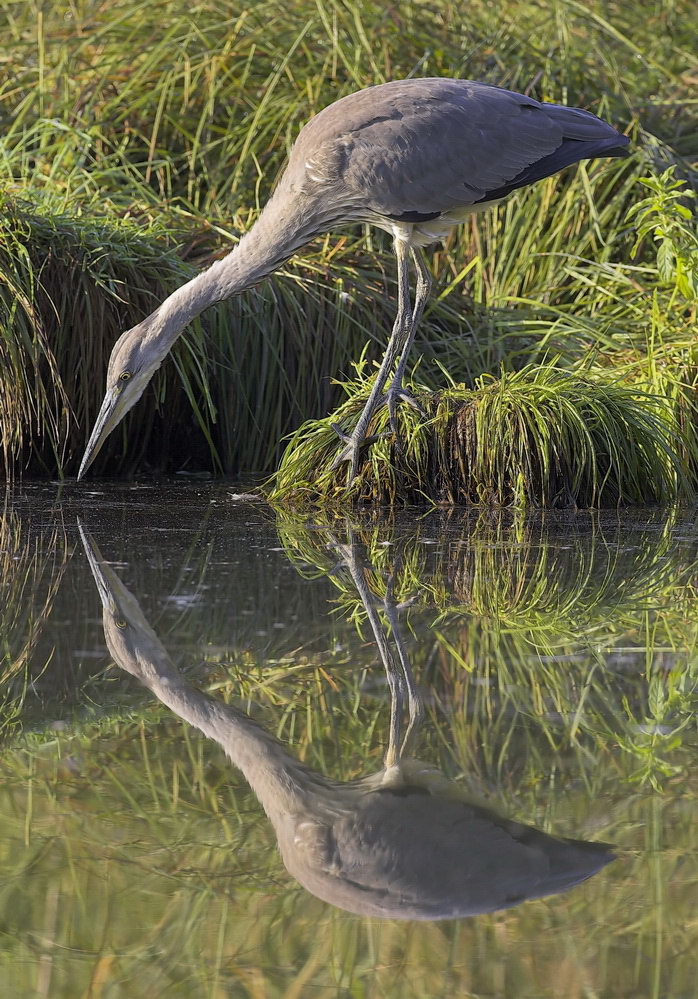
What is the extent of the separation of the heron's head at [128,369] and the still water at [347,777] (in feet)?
3.56

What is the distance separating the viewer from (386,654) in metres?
3.11

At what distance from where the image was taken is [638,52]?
25.1ft

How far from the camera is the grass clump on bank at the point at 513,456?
16.7ft

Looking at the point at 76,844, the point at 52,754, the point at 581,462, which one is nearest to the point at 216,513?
the point at 581,462

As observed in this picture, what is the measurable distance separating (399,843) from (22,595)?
5.89 ft

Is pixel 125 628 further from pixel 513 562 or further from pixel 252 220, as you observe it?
pixel 252 220

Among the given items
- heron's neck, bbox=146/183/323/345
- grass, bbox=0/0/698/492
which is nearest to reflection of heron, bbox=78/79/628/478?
heron's neck, bbox=146/183/323/345

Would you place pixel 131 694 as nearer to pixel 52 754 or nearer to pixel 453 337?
pixel 52 754

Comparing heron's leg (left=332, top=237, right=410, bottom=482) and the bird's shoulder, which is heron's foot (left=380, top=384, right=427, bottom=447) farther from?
the bird's shoulder

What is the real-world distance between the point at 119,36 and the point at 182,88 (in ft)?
1.69

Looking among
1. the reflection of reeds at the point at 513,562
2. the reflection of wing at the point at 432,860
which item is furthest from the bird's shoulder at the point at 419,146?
the reflection of wing at the point at 432,860

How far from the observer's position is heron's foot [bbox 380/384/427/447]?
16.9 feet

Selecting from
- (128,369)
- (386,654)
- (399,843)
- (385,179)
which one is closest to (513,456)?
(385,179)

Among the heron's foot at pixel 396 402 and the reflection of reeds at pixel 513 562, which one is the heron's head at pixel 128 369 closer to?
the reflection of reeds at pixel 513 562
